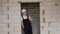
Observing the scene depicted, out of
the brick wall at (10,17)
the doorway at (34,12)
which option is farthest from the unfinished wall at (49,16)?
the brick wall at (10,17)

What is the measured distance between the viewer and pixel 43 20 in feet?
25.6

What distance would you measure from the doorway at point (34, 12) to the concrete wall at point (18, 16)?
20cm

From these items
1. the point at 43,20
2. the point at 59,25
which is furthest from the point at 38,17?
the point at 59,25

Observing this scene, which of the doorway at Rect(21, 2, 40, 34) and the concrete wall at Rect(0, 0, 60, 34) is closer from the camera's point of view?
the concrete wall at Rect(0, 0, 60, 34)

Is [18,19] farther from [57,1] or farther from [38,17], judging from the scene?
[57,1]

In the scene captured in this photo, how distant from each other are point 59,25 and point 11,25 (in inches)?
65.4

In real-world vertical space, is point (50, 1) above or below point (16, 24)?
above

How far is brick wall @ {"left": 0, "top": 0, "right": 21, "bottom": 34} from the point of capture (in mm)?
7746

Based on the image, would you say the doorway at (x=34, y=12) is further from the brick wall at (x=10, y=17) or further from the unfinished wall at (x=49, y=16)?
the brick wall at (x=10, y=17)

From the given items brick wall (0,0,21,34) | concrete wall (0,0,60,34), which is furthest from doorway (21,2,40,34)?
brick wall (0,0,21,34)

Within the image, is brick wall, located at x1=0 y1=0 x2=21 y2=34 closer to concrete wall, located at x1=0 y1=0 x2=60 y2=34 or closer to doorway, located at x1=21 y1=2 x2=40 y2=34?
concrete wall, located at x1=0 y1=0 x2=60 y2=34

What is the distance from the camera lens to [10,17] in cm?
778

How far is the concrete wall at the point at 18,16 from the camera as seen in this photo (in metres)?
7.75

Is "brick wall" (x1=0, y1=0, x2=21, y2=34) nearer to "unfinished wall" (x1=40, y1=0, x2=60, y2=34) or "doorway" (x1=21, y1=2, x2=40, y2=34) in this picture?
"doorway" (x1=21, y1=2, x2=40, y2=34)
